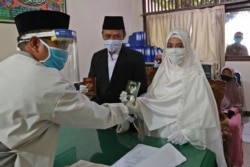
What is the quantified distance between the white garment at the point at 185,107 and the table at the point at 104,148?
13 centimetres

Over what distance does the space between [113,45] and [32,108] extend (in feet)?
4.59

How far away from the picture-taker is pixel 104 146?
4.81 feet

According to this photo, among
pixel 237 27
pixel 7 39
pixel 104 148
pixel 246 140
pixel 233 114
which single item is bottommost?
pixel 246 140

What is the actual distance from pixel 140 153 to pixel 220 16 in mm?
3680

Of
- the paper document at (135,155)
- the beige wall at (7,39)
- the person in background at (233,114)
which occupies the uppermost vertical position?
the beige wall at (7,39)

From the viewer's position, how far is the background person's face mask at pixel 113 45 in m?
2.20

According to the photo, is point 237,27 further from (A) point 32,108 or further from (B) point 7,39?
(A) point 32,108

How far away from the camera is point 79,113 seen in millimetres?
1009

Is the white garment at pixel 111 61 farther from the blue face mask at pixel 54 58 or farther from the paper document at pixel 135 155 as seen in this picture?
the blue face mask at pixel 54 58

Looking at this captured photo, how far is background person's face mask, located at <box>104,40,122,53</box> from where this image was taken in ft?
7.22

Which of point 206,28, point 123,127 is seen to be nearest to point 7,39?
point 123,127

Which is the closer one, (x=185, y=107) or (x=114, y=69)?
(x=185, y=107)

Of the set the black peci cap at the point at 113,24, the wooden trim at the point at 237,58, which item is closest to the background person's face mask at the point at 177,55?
the black peci cap at the point at 113,24

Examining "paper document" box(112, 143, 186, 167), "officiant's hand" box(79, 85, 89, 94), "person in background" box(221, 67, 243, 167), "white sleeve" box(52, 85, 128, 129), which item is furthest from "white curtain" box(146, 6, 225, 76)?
"white sleeve" box(52, 85, 128, 129)
